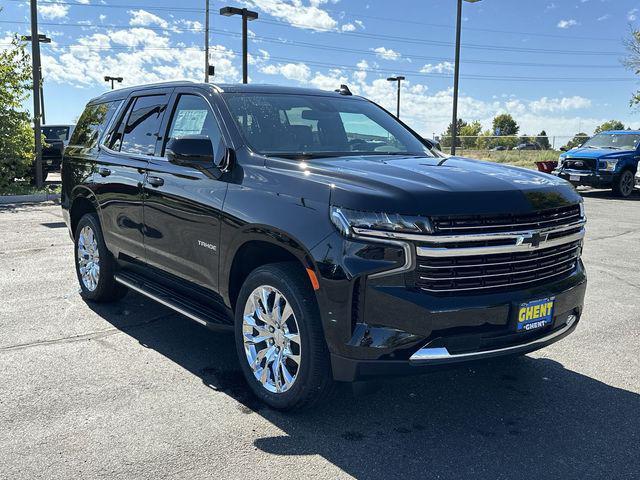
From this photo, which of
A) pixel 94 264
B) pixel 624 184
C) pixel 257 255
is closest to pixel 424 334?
pixel 257 255

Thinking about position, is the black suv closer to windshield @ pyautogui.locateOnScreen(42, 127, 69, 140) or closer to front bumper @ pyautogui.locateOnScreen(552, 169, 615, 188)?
front bumper @ pyautogui.locateOnScreen(552, 169, 615, 188)

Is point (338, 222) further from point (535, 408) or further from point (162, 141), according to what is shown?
point (162, 141)

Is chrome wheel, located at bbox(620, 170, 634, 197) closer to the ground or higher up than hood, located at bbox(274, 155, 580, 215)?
closer to the ground

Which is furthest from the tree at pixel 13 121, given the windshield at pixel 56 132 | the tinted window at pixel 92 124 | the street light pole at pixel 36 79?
the tinted window at pixel 92 124

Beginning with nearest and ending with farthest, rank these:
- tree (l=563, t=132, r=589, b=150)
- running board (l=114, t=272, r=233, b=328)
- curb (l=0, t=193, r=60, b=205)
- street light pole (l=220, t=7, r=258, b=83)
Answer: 1. running board (l=114, t=272, r=233, b=328)
2. curb (l=0, t=193, r=60, b=205)
3. street light pole (l=220, t=7, r=258, b=83)
4. tree (l=563, t=132, r=589, b=150)

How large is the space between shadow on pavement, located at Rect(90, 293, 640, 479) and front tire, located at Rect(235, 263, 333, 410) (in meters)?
0.16

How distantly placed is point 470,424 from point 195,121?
2739 millimetres

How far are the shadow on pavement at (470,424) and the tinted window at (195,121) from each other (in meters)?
1.57

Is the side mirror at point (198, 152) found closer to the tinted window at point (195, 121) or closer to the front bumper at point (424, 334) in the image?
the tinted window at point (195, 121)

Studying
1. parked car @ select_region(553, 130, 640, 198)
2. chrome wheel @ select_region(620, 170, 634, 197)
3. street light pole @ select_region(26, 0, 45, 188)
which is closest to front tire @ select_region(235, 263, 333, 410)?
street light pole @ select_region(26, 0, 45, 188)

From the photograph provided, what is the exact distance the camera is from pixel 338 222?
3107mm

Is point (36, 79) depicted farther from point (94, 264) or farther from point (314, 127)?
point (314, 127)

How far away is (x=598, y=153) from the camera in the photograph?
58.2 ft

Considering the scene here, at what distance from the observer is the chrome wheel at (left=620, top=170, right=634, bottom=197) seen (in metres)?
17.7
